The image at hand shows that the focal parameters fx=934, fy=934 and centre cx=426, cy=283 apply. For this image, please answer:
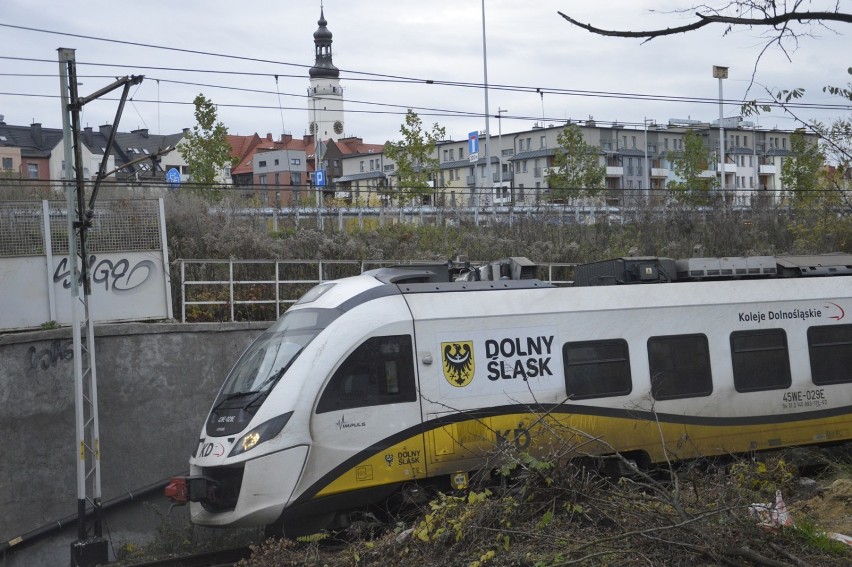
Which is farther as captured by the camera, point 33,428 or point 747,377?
point 33,428

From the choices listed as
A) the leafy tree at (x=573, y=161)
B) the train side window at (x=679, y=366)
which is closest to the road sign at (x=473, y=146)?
the leafy tree at (x=573, y=161)

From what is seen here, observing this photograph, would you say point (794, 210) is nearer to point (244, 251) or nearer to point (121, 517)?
point (244, 251)

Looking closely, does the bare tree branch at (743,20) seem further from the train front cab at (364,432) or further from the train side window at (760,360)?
the train side window at (760,360)

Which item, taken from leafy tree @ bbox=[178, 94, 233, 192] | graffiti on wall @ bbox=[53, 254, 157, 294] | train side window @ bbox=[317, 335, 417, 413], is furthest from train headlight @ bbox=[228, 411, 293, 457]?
leafy tree @ bbox=[178, 94, 233, 192]

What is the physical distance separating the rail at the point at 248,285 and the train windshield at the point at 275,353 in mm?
7016

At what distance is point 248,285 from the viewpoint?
856 inches

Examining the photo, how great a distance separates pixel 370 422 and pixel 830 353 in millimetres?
7375

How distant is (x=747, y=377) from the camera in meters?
13.2

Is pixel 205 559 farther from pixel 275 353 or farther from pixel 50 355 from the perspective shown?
pixel 50 355

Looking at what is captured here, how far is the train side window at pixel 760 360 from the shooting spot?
1323 cm

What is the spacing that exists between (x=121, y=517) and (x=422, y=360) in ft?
26.4

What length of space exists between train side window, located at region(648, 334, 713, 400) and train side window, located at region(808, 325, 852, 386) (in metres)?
1.98

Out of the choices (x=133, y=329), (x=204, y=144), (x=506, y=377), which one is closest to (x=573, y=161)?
(x=204, y=144)

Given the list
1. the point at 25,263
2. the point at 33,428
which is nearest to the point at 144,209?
the point at 25,263
